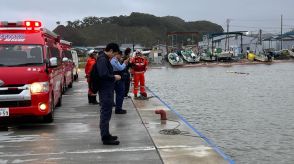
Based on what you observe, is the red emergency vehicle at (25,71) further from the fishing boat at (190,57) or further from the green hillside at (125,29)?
the green hillside at (125,29)

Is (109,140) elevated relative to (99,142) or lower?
elevated

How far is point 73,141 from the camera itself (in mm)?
9461

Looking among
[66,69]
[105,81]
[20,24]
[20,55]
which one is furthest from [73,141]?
[66,69]

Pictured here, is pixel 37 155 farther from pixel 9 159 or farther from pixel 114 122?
pixel 114 122

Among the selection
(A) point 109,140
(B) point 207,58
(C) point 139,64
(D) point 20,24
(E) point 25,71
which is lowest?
(B) point 207,58

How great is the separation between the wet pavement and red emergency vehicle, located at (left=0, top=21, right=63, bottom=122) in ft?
1.82

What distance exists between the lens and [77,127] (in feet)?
36.9

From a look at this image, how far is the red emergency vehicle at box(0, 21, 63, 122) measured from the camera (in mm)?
10414

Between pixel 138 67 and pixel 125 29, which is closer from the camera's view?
pixel 138 67

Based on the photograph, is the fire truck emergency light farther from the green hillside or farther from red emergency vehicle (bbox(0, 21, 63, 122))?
the green hillside

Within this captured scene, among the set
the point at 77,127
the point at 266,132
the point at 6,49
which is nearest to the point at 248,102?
the point at 266,132

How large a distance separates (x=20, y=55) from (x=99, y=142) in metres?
3.46

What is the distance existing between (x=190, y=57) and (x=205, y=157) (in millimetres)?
60587

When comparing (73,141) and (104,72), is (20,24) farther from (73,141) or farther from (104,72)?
(104,72)
